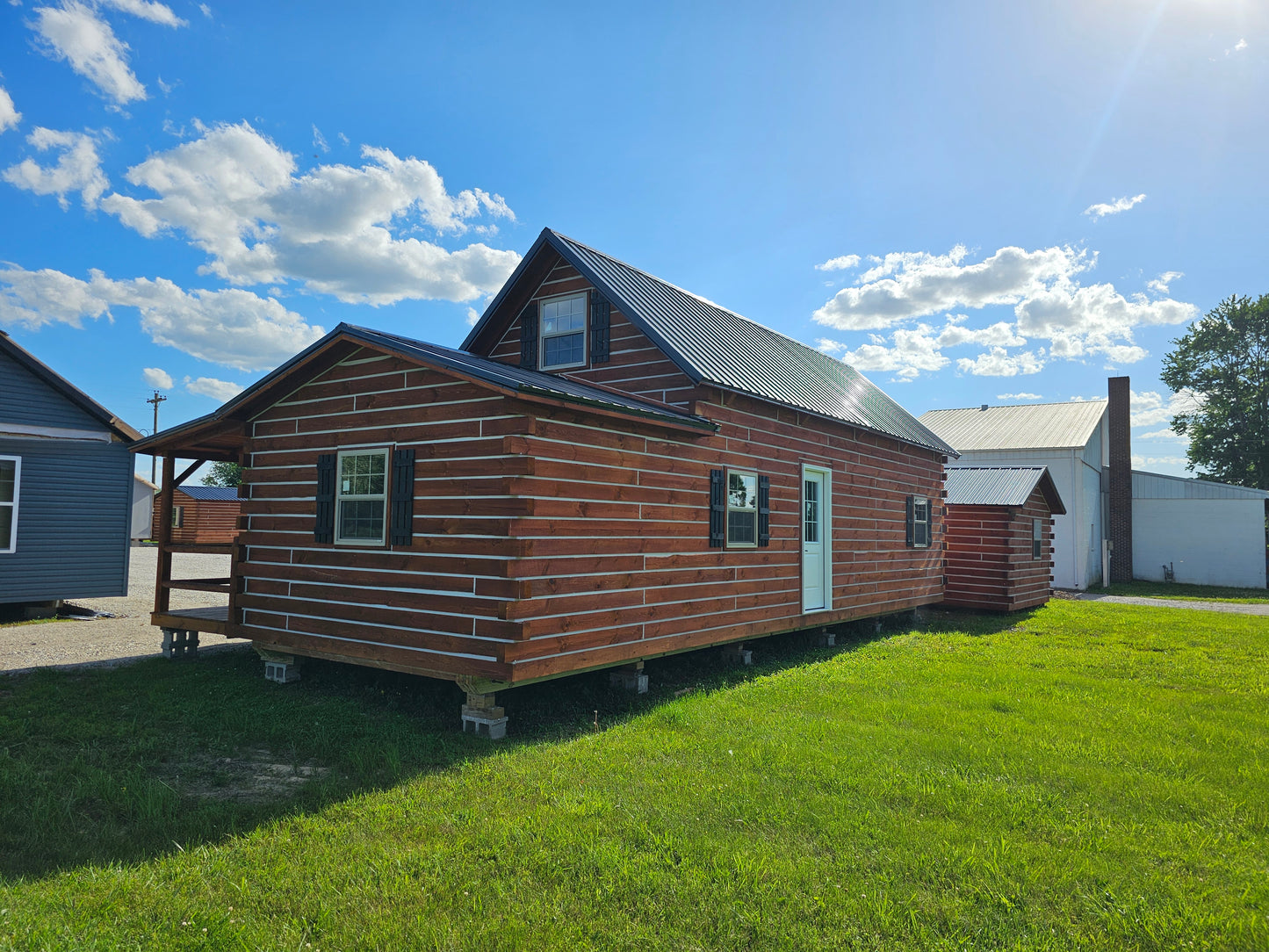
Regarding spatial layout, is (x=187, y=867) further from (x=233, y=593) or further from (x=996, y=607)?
(x=996, y=607)

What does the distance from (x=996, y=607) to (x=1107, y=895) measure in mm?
14620

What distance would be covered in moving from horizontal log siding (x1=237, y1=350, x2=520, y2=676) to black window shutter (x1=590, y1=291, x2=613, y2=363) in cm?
377

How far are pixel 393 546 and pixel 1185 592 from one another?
86.1ft

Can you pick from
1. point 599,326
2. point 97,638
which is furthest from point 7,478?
point 599,326

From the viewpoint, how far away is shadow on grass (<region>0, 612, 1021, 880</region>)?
15.5 ft

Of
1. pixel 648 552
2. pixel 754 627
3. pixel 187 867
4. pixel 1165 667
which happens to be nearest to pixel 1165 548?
pixel 1165 667

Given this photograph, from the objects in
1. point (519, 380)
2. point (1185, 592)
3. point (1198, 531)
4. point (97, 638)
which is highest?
point (519, 380)

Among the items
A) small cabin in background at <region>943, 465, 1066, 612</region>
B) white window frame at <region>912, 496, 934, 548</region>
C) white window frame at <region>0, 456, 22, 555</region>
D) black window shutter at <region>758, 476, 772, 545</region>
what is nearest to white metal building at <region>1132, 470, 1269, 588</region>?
small cabin in background at <region>943, 465, 1066, 612</region>

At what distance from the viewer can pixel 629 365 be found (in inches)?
424

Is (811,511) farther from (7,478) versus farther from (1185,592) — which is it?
(1185,592)

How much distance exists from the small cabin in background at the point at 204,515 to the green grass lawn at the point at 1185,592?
41.2m

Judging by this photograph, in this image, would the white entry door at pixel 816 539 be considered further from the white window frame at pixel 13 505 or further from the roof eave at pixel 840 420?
the white window frame at pixel 13 505

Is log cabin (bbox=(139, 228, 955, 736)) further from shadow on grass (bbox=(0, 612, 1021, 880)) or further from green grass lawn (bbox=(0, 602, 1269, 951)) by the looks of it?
green grass lawn (bbox=(0, 602, 1269, 951))

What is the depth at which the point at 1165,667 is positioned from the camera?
10.6 metres
